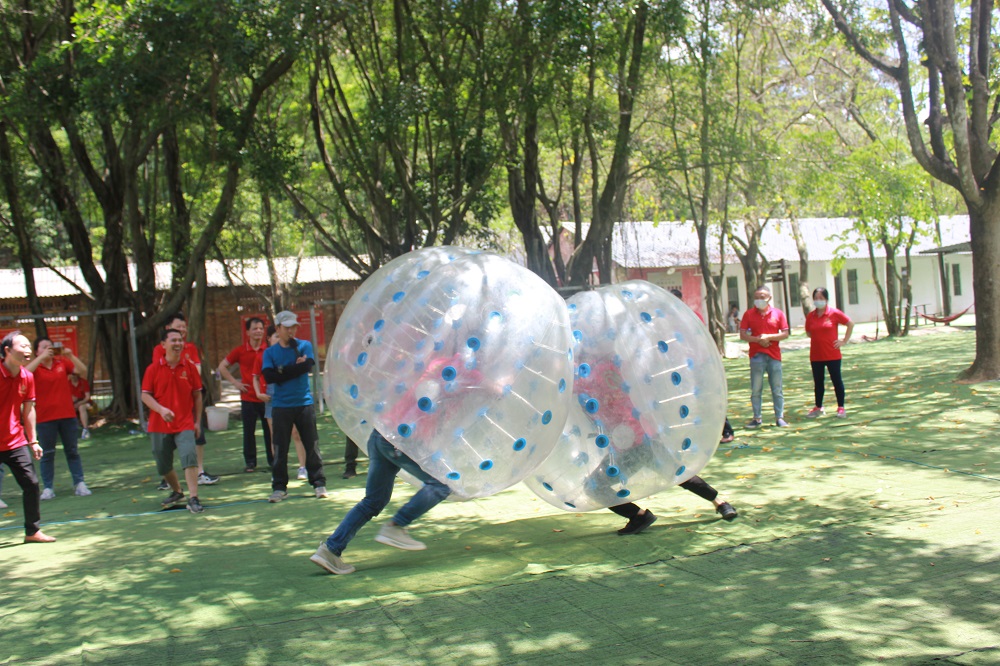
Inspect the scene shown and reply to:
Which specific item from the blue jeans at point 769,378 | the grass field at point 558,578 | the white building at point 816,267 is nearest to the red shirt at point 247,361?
the grass field at point 558,578

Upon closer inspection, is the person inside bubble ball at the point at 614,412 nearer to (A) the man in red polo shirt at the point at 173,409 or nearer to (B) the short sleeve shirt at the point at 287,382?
(B) the short sleeve shirt at the point at 287,382

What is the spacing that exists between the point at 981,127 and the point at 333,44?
1056 centimetres

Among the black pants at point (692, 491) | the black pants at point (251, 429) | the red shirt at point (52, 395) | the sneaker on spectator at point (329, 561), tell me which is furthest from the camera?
the black pants at point (251, 429)

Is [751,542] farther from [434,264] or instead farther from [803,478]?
[434,264]

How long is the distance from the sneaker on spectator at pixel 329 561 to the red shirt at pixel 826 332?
24.6ft

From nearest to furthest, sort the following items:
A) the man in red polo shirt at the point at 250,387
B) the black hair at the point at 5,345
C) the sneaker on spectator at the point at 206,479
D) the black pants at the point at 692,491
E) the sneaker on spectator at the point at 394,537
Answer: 1. the sneaker on spectator at the point at 394,537
2. the black pants at the point at 692,491
3. the black hair at the point at 5,345
4. the sneaker on spectator at the point at 206,479
5. the man in red polo shirt at the point at 250,387

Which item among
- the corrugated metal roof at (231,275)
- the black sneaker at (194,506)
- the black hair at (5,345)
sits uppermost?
the corrugated metal roof at (231,275)

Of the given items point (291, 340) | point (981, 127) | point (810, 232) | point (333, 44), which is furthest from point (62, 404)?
point (810, 232)

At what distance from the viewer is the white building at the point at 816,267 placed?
Answer: 37.2 m

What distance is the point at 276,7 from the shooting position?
12.5 meters

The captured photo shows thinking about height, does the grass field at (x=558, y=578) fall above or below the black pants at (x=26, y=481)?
below

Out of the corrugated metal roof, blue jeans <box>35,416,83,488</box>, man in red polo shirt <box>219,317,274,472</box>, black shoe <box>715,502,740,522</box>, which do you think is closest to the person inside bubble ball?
black shoe <box>715,502,740,522</box>

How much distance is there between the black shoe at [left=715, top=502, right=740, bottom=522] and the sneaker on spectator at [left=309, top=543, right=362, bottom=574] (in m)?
2.67

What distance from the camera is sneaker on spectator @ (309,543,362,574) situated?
5.89 m
